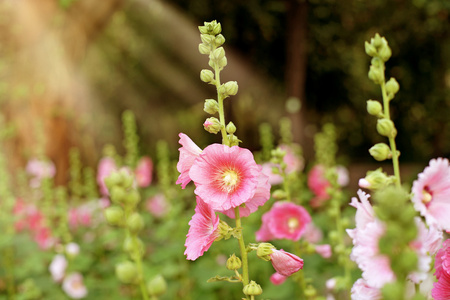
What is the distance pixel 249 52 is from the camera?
8133mm

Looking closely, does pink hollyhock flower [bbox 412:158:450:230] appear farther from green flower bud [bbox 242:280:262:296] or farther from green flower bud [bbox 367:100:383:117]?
green flower bud [bbox 242:280:262:296]

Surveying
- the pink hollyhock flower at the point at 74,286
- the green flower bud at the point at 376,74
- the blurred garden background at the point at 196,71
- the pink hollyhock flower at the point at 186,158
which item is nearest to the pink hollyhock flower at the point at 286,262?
the pink hollyhock flower at the point at 186,158

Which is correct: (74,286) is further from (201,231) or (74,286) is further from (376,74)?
(376,74)

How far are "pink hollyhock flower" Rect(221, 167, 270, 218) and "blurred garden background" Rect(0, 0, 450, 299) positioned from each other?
433 centimetres

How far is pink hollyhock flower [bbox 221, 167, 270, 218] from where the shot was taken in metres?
0.88

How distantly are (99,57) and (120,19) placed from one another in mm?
851

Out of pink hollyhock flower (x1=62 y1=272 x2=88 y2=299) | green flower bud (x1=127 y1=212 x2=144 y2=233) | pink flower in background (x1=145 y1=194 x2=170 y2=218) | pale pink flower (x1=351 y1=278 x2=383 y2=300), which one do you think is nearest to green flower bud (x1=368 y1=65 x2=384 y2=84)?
pale pink flower (x1=351 y1=278 x2=383 y2=300)

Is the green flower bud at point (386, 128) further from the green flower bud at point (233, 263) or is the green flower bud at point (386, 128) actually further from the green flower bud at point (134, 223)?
the green flower bud at point (134, 223)

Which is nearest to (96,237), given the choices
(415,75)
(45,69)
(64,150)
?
(64,150)

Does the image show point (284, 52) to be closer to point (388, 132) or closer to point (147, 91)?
point (147, 91)

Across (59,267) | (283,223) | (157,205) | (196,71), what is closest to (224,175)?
(283,223)

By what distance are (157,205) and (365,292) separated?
2890 millimetres

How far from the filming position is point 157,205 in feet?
11.5

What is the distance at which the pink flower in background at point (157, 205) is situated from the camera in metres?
3.45
